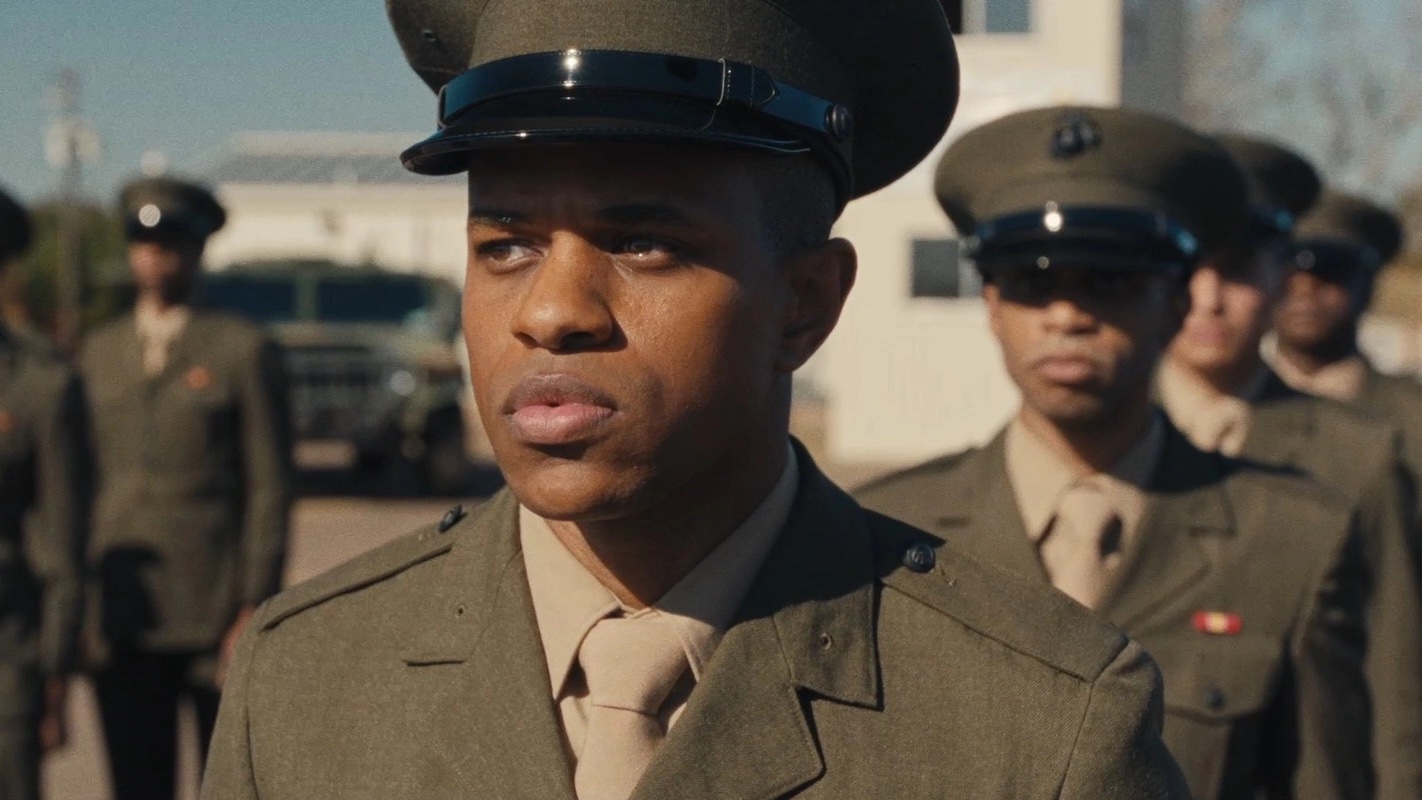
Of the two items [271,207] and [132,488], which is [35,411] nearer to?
[132,488]

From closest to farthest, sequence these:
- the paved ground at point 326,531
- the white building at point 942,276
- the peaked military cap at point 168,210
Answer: the peaked military cap at point 168,210 < the paved ground at point 326,531 < the white building at point 942,276

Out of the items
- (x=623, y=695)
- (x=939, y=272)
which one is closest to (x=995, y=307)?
(x=623, y=695)

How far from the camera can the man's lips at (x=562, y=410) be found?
2.08m

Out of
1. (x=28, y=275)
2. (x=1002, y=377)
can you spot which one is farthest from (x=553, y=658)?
(x=28, y=275)

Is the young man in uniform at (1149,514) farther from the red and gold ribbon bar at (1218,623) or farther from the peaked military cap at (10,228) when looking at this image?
the peaked military cap at (10,228)

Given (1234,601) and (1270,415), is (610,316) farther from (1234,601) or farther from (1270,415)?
(1270,415)

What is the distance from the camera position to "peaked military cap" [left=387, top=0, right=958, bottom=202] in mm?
2127

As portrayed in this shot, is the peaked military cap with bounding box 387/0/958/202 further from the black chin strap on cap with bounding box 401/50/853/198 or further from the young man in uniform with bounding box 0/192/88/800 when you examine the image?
the young man in uniform with bounding box 0/192/88/800

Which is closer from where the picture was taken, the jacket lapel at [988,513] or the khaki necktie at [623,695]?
the khaki necktie at [623,695]

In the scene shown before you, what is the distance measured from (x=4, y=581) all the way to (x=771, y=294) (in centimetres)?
401

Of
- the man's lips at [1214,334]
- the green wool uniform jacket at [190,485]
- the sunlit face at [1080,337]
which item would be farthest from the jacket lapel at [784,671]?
the green wool uniform jacket at [190,485]

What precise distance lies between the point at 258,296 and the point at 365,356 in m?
1.41

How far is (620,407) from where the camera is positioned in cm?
209

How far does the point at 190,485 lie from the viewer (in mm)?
7035
